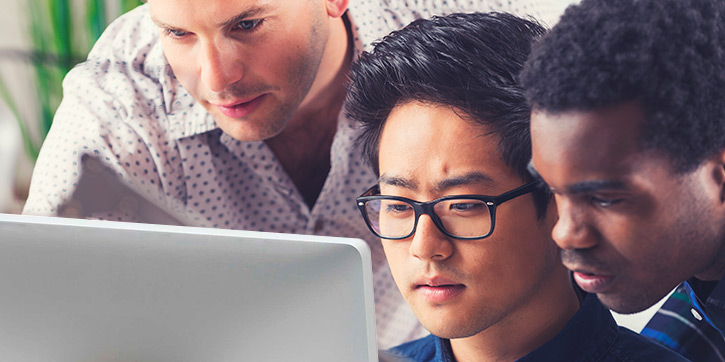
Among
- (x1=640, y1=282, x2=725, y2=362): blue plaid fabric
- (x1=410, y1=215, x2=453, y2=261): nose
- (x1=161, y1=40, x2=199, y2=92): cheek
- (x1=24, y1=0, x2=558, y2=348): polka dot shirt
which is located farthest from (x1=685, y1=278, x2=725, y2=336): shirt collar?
(x1=161, y1=40, x2=199, y2=92): cheek

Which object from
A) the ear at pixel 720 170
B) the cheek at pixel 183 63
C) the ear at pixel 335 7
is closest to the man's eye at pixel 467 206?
the ear at pixel 720 170

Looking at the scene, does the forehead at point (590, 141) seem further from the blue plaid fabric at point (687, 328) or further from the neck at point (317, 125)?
the neck at point (317, 125)

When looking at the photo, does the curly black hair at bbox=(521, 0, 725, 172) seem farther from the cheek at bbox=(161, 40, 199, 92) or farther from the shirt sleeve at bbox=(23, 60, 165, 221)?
the shirt sleeve at bbox=(23, 60, 165, 221)

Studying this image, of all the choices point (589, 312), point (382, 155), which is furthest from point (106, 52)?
point (589, 312)

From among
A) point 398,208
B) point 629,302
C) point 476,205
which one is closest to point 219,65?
point 398,208

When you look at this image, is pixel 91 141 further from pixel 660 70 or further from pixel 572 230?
pixel 660 70

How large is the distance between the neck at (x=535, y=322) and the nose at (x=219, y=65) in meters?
0.66

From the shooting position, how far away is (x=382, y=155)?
3.94 ft

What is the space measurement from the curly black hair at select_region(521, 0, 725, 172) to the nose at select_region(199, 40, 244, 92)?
27.3 inches

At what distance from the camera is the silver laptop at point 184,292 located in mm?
874

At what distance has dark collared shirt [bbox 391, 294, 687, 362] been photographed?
110cm

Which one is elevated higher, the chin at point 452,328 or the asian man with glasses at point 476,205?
the asian man with glasses at point 476,205

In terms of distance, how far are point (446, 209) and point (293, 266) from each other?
12.6 inches

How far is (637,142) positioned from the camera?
2.93 feet
